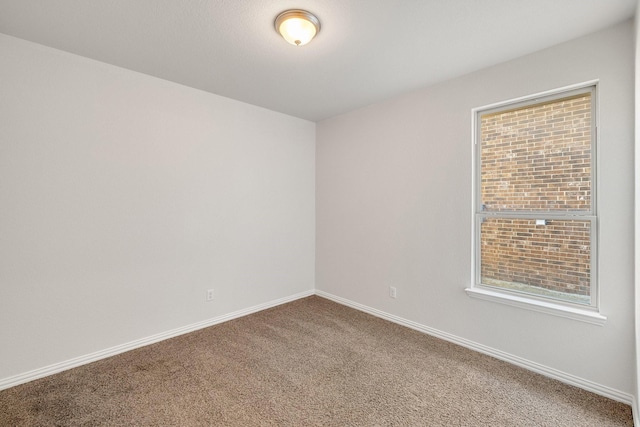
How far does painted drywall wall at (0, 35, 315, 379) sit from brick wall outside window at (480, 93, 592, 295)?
2455 mm

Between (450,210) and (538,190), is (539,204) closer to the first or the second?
(538,190)

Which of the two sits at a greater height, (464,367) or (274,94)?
(274,94)

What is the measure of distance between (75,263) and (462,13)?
3.40 meters

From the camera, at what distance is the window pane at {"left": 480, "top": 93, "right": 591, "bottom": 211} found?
2.15m

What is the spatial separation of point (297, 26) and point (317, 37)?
0.23m

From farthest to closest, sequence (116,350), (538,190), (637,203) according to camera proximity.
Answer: (116,350) < (538,190) < (637,203)

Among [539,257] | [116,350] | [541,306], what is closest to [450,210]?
[539,257]

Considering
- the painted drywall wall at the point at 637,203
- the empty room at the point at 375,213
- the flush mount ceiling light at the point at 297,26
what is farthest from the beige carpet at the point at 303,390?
the flush mount ceiling light at the point at 297,26

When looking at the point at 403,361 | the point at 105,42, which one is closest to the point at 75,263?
the point at 105,42

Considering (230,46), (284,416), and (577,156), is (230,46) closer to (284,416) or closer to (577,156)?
(284,416)

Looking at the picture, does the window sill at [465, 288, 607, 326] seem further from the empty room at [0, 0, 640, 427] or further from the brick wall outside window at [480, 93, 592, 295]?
the brick wall outside window at [480, 93, 592, 295]

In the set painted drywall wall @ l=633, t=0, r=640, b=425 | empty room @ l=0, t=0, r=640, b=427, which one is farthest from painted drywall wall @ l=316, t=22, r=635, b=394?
painted drywall wall @ l=633, t=0, r=640, b=425

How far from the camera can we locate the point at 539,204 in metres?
2.33

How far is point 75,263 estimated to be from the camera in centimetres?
235
